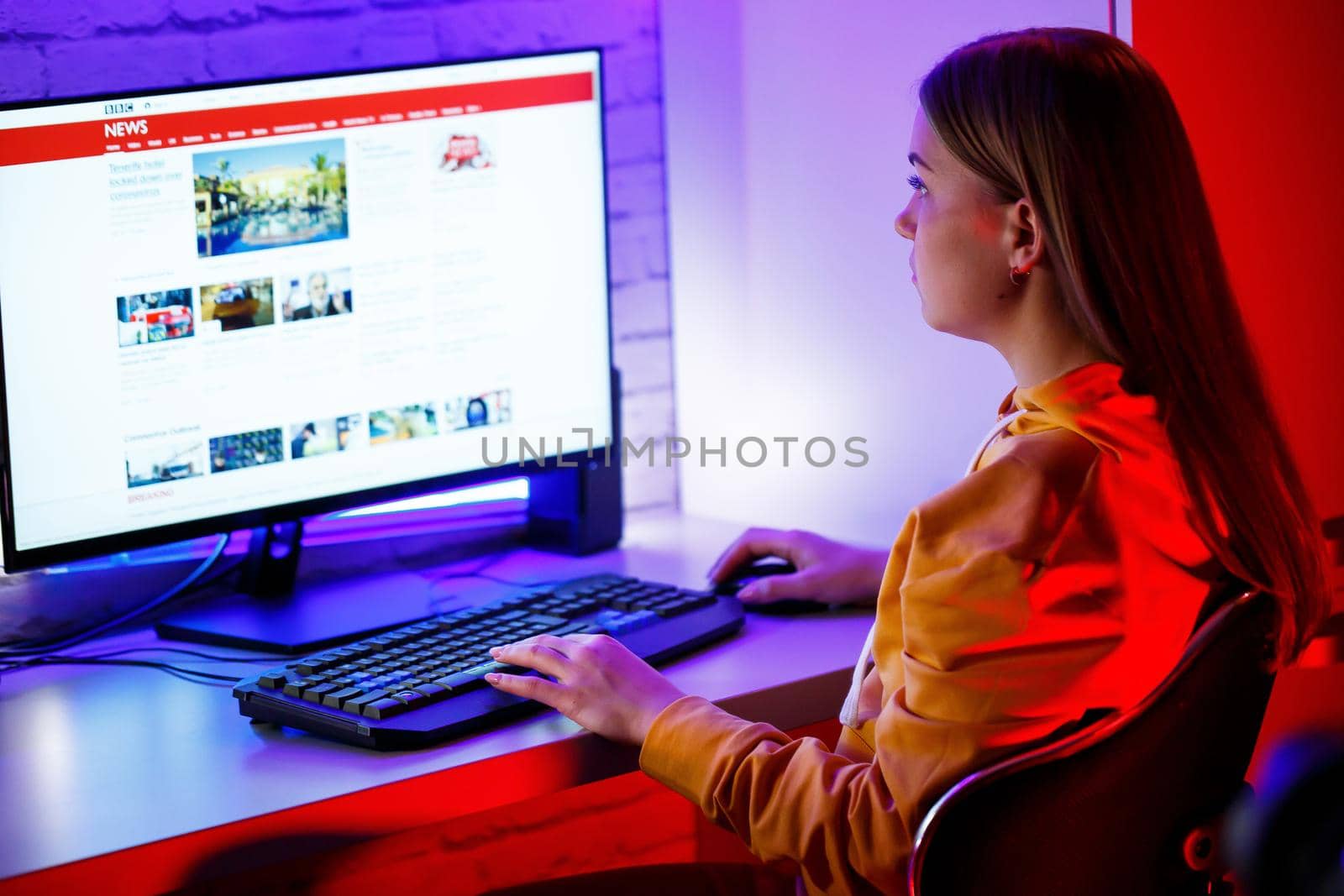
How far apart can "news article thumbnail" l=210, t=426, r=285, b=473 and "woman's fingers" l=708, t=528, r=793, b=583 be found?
0.45 m

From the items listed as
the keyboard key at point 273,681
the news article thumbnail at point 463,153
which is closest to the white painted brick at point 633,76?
→ the news article thumbnail at point 463,153

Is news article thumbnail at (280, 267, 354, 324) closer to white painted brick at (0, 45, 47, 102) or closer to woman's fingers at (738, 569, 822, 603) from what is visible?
white painted brick at (0, 45, 47, 102)

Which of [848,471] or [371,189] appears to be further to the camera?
[848,471]

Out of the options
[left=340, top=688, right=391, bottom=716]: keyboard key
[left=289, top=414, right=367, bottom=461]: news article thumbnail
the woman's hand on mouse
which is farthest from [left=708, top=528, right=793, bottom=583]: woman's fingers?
[left=340, top=688, right=391, bottom=716]: keyboard key

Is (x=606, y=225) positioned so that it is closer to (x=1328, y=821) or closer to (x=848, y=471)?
(x=848, y=471)

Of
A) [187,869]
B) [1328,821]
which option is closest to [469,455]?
[187,869]

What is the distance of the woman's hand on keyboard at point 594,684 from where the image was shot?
100 cm

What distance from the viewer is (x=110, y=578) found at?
56.7 inches

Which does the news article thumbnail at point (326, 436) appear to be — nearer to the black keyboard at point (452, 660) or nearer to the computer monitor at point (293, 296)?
the computer monitor at point (293, 296)

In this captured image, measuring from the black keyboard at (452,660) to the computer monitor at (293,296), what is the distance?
6.0 inches

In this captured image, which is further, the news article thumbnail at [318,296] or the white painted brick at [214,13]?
the white painted brick at [214,13]

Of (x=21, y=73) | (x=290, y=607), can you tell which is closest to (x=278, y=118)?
(x=21, y=73)

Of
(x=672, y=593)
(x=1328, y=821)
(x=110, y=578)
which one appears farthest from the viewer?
(x=110, y=578)

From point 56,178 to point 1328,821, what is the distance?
1.17 m
